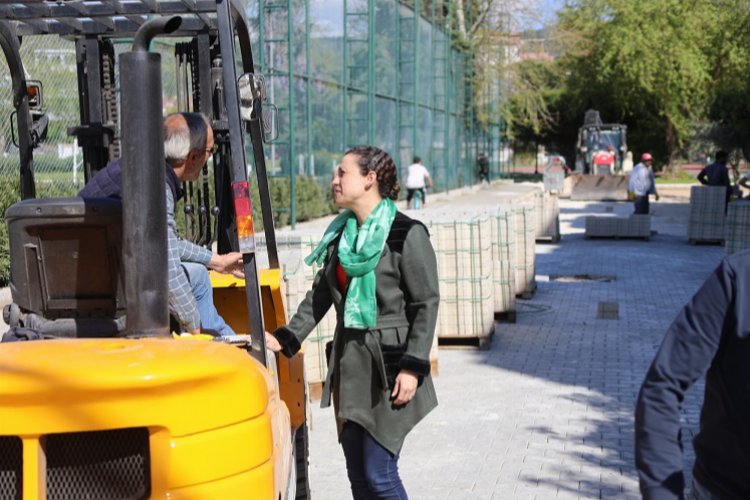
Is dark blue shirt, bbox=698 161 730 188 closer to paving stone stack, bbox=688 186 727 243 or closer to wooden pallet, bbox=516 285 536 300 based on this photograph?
paving stone stack, bbox=688 186 727 243

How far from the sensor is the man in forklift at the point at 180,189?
4.20 metres

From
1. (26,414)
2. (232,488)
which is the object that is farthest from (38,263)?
(232,488)

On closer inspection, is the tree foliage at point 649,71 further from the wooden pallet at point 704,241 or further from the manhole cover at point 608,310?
the manhole cover at point 608,310

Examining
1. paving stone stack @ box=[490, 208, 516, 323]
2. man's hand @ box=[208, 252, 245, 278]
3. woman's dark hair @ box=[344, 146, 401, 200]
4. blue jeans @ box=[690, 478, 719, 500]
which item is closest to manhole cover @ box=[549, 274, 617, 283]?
paving stone stack @ box=[490, 208, 516, 323]

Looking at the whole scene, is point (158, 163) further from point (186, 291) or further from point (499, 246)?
point (499, 246)

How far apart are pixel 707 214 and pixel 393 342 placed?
67.5ft

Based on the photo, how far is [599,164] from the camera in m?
49.3

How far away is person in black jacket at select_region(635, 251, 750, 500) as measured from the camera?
2.88 metres

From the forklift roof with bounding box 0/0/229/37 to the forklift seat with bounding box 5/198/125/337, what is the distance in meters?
1.10

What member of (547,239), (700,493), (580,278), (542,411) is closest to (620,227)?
(547,239)

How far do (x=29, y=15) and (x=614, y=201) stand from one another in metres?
39.5

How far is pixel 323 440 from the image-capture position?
315 inches

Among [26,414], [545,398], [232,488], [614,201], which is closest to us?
[26,414]

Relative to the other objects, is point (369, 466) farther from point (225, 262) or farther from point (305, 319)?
point (225, 262)
